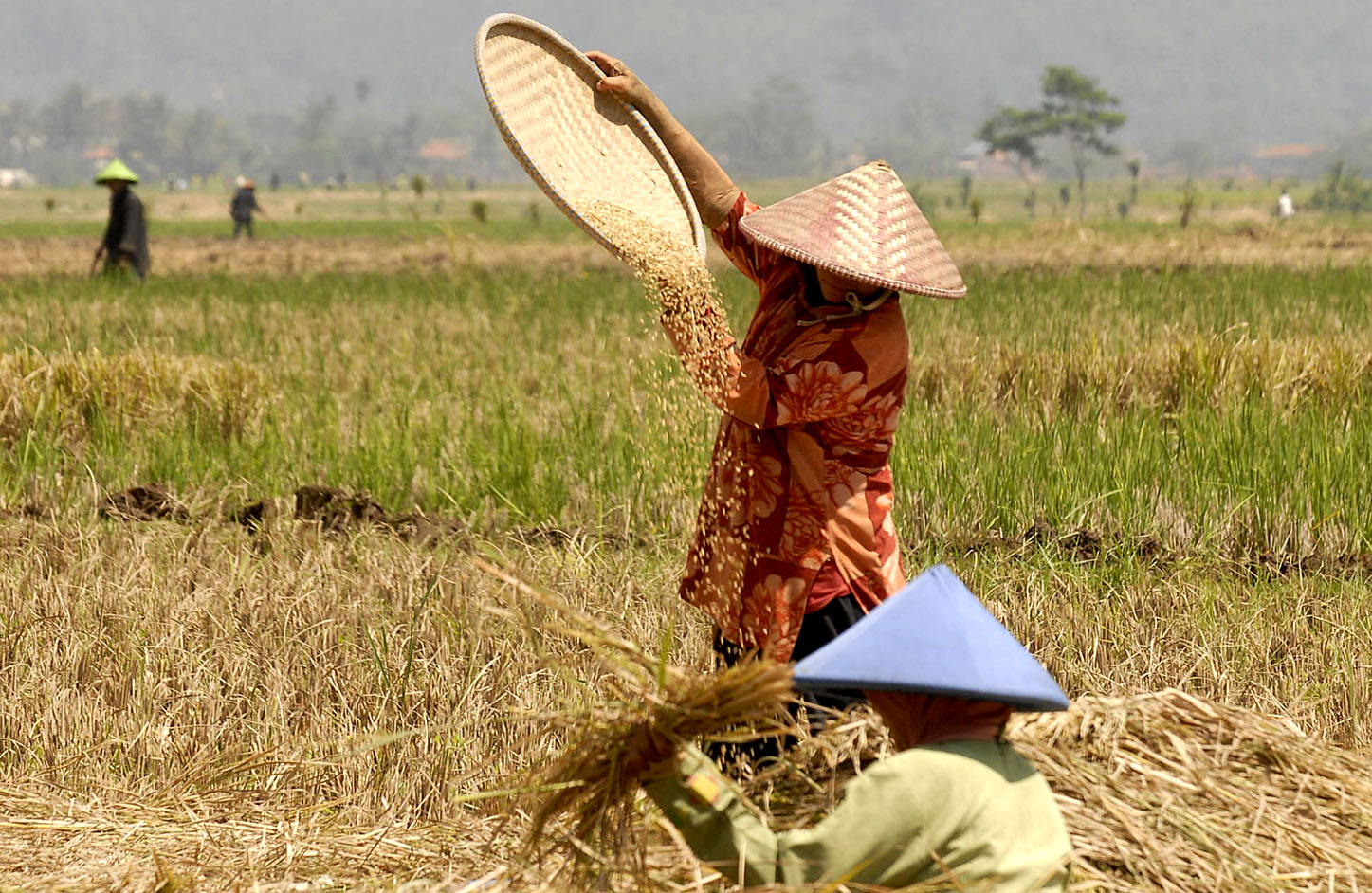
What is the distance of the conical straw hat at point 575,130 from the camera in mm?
3043

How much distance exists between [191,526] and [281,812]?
82.1 inches

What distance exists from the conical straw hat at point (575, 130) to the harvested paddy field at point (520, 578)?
41 cm

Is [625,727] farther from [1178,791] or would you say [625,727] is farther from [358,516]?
[358,516]

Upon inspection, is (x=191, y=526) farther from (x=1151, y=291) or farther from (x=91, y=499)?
(x=1151, y=291)

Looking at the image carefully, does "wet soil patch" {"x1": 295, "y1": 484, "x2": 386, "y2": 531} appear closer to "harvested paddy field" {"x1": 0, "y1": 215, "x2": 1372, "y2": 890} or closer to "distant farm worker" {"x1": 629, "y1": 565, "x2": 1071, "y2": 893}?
"harvested paddy field" {"x1": 0, "y1": 215, "x2": 1372, "y2": 890}

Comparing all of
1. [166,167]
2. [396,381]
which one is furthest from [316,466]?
[166,167]

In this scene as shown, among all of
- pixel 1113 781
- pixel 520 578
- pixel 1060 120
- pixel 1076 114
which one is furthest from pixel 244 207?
pixel 1076 114

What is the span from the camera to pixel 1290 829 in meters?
2.05

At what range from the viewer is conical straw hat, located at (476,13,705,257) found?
3043mm

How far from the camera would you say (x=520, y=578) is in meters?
1.99

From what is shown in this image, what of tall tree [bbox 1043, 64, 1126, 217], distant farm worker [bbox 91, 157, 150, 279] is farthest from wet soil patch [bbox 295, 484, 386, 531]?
tall tree [bbox 1043, 64, 1126, 217]

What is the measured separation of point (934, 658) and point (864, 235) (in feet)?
3.03

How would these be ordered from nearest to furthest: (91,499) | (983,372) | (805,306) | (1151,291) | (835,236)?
(835,236)
(805,306)
(91,499)
(983,372)
(1151,291)

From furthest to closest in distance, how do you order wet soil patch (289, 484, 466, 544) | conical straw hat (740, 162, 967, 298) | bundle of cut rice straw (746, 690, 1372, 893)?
wet soil patch (289, 484, 466, 544) < conical straw hat (740, 162, 967, 298) < bundle of cut rice straw (746, 690, 1372, 893)
